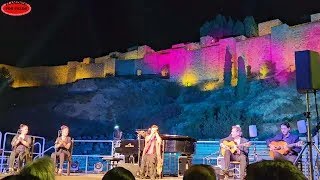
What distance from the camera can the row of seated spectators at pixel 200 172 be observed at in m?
1.60

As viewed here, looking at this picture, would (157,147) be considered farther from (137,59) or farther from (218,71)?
(137,59)

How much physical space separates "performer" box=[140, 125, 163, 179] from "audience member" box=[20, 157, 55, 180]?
542cm

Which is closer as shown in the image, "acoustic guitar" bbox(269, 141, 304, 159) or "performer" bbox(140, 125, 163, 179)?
"acoustic guitar" bbox(269, 141, 304, 159)

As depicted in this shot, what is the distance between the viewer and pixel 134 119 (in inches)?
1815

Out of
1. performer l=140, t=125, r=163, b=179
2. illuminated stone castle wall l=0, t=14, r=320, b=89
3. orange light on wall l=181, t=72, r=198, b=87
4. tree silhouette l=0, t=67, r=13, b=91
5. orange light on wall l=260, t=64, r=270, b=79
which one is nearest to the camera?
performer l=140, t=125, r=163, b=179

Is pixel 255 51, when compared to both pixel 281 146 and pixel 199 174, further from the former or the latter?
pixel 199 174

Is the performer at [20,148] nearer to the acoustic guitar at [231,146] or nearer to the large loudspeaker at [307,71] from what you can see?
the acoustic guitar at [231,146]

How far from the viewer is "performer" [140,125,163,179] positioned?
7.49 metres

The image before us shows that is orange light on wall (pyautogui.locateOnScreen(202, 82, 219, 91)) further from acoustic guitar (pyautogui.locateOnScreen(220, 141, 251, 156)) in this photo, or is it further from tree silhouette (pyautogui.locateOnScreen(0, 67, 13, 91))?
acoustic guitar (pyautogui.locateOnScreen(220, 141, 251, 156))

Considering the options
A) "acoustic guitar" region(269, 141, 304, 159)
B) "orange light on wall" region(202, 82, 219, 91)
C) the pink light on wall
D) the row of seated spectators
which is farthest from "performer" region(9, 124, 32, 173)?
"orange light on wall" region(202, 82, 219, 91)

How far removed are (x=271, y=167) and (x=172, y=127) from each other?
42.6m

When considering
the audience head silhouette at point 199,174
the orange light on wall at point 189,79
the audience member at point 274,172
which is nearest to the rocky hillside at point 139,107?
the orange light on wall at point 189,79

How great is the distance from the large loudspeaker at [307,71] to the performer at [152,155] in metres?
3.34

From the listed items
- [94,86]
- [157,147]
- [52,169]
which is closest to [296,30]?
[94,86]
